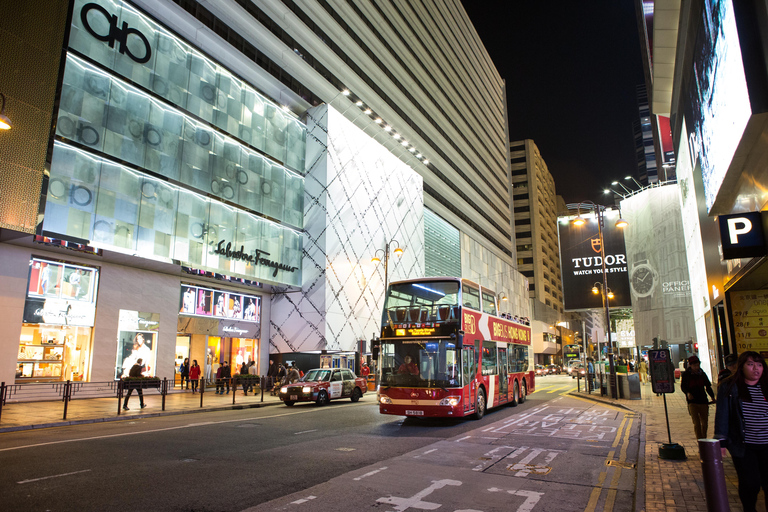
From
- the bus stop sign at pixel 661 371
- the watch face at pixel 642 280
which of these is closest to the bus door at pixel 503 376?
the bus stop sign at pixel 661 371

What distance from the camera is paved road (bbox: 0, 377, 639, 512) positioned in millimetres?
5938

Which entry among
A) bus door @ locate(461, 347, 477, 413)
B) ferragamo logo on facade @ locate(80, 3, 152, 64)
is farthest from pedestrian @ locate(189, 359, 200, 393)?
bus door @ locate(461, 347, 477, 413)

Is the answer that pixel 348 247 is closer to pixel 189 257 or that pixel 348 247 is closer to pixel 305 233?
pixel 305 233

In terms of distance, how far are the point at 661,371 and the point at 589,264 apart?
29193 millimetres

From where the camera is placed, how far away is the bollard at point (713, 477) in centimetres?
387

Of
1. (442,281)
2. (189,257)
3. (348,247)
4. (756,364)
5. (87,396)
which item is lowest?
(87,396)

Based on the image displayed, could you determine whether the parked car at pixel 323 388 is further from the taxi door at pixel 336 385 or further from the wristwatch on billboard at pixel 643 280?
the wristwatch on billboard at pixel 643 280

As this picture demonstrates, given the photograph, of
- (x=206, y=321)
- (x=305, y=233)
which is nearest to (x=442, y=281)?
(x=206, y=321)

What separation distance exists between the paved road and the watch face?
81.4 ft

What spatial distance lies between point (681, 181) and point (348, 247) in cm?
2027

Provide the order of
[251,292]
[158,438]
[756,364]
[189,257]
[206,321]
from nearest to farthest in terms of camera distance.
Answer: [756,364] → [158,438] → [189,257] → [206,321] → [251,292]

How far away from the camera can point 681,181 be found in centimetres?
2298

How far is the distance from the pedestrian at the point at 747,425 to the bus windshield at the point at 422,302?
8673mm

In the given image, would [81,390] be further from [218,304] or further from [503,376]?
[503,376]
